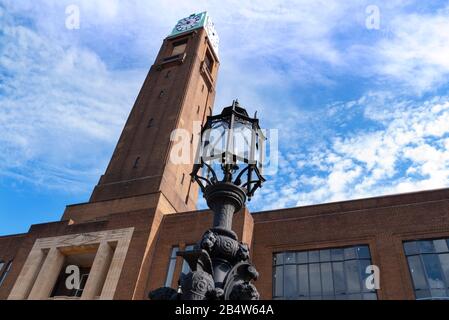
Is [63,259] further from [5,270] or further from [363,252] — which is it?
[363,252]

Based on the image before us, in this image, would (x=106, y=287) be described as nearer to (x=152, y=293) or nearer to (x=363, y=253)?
(x=363, y=253)

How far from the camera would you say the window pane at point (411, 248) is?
51.0 feet

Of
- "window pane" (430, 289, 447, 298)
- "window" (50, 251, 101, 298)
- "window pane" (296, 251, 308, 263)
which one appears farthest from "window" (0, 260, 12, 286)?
"window pane" (430, 289, 447, 298)

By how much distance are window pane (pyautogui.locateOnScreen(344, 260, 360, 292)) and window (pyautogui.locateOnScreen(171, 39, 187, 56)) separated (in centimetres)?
2838

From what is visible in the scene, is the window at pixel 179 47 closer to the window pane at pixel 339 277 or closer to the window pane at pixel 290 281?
the window pane at pixel 290 281

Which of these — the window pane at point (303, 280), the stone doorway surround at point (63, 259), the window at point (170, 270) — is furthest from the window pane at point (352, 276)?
the stone doorway surround at point (63, 259)

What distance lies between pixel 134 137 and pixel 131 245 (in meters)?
13.1

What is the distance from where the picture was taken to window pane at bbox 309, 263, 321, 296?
624 inches

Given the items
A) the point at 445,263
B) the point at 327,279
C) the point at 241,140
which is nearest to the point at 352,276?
the point at 327,279

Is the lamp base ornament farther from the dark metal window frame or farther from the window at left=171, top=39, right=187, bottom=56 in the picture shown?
the window at left=171, top=39, right=187, bottom=56

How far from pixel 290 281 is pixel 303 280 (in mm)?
599

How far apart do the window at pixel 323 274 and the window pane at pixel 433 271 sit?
7.45 ft

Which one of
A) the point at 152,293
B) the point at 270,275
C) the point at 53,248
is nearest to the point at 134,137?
the point at 53,248

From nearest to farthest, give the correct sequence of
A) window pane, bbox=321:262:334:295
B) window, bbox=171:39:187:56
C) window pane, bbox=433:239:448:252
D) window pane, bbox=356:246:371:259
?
window pane, bbox=433:239:448:252 → window pane, bbox=321:262:334:295 → window pane, bbox=356:246:371:259 → window, bbox=171:39:187:56
